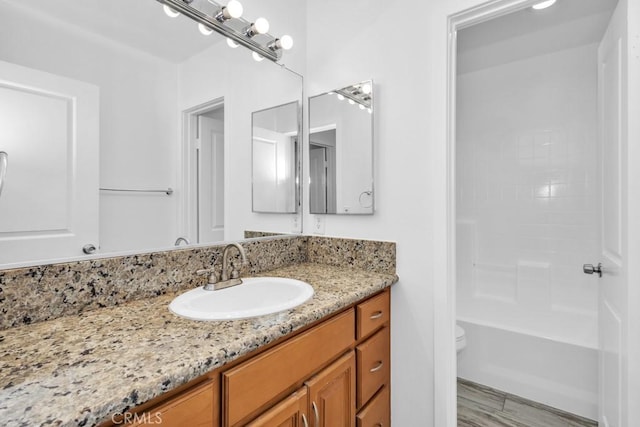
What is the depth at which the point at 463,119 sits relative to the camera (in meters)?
2.81

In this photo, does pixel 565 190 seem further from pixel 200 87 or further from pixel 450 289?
pixel 200 87

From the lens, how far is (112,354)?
688 mm

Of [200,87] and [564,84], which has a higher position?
[564,84]

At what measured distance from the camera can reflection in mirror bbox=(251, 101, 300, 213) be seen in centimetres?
166

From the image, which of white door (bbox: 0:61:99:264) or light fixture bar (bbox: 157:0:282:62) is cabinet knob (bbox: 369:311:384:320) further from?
light fixture bar (bbox: 157:0:282:62)

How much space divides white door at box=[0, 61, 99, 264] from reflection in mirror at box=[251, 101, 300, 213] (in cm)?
74

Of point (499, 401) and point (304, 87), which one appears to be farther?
point (499, 401)

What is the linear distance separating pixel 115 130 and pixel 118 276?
483 mm

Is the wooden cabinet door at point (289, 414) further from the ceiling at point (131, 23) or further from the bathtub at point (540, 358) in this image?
the bathtub at point (540, 358)

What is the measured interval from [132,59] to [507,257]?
2.81m

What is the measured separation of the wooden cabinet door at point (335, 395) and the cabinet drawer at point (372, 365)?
0.05 meters

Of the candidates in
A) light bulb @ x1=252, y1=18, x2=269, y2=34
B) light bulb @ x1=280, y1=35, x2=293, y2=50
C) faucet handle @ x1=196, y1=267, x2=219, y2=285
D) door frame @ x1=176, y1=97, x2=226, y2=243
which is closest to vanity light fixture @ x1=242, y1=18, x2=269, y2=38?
light bulb @ x1=252, y1=18, x2=269, y2=34

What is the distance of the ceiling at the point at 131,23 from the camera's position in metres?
0.94

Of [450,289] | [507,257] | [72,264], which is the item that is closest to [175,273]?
[72,264]
